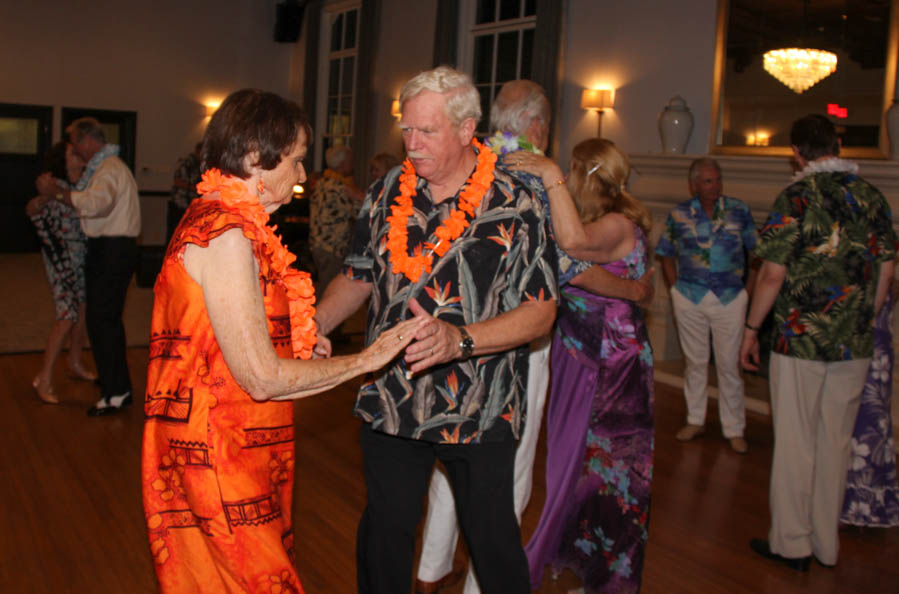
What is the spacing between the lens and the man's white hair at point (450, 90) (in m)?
2.06

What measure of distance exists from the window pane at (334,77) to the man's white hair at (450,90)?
38.3 ft

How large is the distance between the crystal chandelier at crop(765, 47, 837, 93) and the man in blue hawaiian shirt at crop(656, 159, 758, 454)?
4.97 ft

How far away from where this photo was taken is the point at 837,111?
5.97 metres

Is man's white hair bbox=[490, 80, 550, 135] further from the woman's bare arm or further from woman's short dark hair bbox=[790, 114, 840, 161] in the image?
the woman's bare arm

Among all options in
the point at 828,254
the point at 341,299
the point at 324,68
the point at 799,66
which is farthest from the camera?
the point at 324,68

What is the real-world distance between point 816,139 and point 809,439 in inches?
47.9

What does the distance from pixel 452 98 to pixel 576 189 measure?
3.14ft

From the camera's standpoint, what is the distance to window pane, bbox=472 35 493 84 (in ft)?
32.9

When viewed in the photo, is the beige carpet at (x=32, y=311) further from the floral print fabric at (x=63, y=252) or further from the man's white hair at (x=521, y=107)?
the man's white hair at (x=521, y=107)

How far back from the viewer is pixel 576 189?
2904 millimetres

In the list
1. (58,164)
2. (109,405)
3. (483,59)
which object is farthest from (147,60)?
(109,405)

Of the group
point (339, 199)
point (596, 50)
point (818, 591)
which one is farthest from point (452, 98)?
point (596, 50)

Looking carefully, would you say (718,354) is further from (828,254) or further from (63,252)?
(63,252)

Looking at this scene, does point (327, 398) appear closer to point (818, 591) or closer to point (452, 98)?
point (818, 591)
